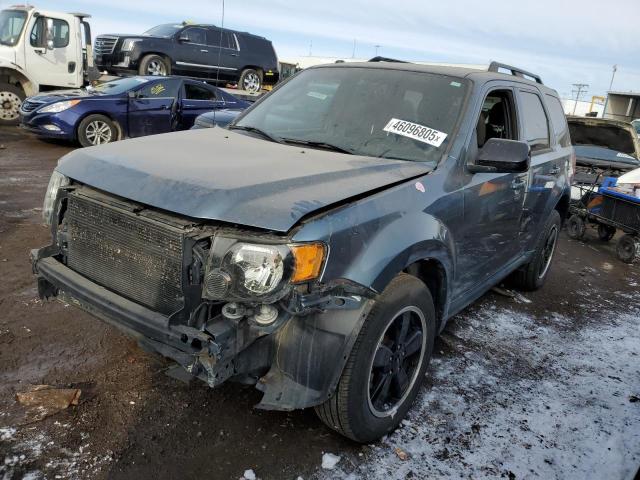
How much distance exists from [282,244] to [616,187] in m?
6.67

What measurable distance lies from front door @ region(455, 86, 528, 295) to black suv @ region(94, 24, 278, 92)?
9847 millimetres

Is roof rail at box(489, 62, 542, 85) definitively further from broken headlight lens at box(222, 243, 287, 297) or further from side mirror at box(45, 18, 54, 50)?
side mirror at box(45, 18, 54, 50)

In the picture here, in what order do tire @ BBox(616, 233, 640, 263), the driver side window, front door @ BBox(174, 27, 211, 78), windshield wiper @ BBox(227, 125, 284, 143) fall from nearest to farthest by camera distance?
windshield wiper @ BBox(227, 125, 284, 143), the driver side window, tire @ BBox(616, 233, 640, 263), front door @ BBox(174, 27, 211, 78)

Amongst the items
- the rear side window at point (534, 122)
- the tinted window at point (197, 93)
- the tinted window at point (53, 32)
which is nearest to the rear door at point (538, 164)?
the rear side window at point (534, 122)

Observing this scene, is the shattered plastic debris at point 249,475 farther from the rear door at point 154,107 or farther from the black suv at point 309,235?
the rear door at point 154,107

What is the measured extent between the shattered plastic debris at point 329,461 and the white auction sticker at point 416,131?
179 cm

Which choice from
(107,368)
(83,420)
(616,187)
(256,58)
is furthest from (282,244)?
(256,58)

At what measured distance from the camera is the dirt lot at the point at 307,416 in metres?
2.48

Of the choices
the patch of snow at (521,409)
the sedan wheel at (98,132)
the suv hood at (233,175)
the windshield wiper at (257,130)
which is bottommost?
the patch of snow at (521,409)

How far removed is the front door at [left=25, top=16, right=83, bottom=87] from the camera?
12.3 metres

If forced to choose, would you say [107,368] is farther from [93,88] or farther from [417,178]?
[93,88]

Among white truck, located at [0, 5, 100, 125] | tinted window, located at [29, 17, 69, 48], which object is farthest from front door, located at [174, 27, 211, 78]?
tinted window, located at [29, 17, 69, 48]

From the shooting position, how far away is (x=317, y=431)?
277cm

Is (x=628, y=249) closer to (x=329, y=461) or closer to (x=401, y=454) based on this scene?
(x=401, y=454)
